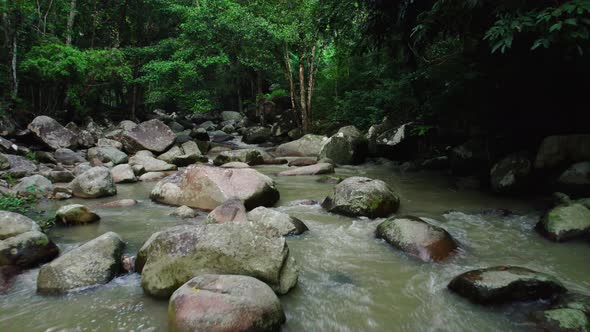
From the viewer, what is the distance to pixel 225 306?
7.97 ft

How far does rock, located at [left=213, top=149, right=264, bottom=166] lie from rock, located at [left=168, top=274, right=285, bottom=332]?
843 cm

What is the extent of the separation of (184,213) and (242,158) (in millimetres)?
5816

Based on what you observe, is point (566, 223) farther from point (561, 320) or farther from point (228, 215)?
point (228, 215)

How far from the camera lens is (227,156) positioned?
36.5 ft

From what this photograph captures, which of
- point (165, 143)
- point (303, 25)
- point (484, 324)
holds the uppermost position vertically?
point (303, 25)

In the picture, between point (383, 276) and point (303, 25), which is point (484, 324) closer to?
point (383, 276)

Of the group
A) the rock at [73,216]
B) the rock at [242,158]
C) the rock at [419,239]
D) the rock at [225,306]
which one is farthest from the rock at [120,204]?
the rock at [242,158]

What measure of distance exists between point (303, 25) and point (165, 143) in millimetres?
6783

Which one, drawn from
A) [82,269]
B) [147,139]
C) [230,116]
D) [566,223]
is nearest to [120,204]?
[82,269]

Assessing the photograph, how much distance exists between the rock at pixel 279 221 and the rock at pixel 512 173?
402 centimetres

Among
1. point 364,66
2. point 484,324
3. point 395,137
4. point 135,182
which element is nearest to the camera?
point 484,324

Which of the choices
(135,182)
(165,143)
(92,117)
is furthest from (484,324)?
(92,117)

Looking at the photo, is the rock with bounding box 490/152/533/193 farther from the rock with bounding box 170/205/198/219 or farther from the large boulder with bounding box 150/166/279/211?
the rock with bounding box 170/205/198/219

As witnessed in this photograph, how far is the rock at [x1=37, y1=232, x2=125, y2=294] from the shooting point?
3.14m
